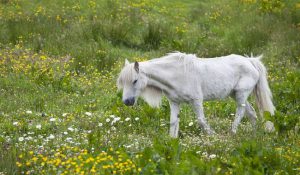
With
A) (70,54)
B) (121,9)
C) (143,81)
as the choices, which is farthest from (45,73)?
(121,9)

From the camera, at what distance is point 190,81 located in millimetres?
8219

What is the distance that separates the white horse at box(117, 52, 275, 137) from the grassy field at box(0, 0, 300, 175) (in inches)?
16.1

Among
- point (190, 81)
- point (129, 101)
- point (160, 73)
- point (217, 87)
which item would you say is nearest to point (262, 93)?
point (217, 87)

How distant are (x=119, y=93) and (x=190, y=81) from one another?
1.92 m

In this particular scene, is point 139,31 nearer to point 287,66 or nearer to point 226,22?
point 226,22

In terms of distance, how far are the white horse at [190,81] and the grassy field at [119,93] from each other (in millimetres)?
409

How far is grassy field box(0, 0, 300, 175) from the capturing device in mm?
5934

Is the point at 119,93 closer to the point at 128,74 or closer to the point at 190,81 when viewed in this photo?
the point at 190,81

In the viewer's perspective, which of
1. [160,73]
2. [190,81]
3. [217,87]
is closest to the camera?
[160,73]

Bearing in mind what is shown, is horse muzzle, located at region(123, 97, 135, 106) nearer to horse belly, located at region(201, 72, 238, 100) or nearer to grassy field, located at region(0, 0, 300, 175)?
grassy field, located at region(0, 0, 300, 175)

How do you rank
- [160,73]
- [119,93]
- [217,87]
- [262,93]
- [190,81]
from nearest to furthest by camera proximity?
[160,73] < [190,81] < [217,87] < [262,93] < [119,93]

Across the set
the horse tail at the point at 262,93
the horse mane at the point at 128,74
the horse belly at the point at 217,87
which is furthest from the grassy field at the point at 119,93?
the horse mane at the point at 128,74

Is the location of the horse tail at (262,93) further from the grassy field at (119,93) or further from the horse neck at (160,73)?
the horse neck at (160,73)

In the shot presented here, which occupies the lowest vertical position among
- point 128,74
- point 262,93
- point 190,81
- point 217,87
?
point 262,93
